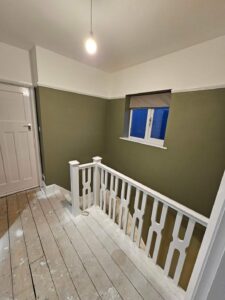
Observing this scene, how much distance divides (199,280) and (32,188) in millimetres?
2775

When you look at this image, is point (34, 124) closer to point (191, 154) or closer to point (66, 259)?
point (66, 259)

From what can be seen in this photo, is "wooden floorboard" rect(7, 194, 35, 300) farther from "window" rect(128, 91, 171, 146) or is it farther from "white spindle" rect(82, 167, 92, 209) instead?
"window" rect(128, 91, 171, 146)

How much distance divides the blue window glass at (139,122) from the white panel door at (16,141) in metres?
1.94

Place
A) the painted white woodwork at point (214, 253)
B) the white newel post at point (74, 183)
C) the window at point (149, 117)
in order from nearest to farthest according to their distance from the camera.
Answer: the painted white woodwork at point (214, 253)
the white newel post at point (74, 183)
the window at point (149, 117)

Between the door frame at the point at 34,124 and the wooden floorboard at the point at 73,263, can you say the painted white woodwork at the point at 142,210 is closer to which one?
the wooden floorboard at the point at 73,263

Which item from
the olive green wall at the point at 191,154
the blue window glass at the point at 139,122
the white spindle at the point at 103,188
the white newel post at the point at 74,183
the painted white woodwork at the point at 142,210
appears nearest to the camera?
the painted white woodwork at the point at 142,210

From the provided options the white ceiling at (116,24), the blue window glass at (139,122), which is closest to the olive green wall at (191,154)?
the blue window glass at (139,122)

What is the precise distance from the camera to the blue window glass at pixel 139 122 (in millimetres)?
2527

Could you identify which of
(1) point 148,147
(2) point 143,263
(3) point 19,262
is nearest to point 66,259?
(3) point 19,262

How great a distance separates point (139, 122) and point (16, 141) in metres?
2.28

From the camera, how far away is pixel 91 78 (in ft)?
8.39

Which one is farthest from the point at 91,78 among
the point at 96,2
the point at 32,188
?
the point at 32,188

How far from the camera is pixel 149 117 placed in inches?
95.3

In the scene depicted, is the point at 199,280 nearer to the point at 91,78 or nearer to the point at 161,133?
the point at 161,133
